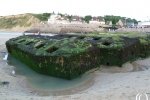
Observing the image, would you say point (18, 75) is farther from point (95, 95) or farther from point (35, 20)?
point (35, 20)

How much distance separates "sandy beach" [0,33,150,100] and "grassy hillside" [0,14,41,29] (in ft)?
433

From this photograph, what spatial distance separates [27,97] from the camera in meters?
16.4

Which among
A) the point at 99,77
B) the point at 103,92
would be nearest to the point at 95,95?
the point at 103,92

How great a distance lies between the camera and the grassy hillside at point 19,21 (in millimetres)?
156375

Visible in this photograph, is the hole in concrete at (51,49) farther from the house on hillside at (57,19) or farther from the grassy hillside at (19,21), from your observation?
the grassy hillside at (19,21)

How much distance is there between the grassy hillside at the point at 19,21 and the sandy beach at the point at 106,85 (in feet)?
433

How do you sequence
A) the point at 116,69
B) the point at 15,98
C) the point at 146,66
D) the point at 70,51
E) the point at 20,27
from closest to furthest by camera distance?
the point at 15,98
the point at 70,51
the point at 116,69
the point at 146,66
the point at 20,27

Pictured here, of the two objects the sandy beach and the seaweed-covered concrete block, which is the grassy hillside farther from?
the sandy beach

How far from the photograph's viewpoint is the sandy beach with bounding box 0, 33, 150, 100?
52.3 feet

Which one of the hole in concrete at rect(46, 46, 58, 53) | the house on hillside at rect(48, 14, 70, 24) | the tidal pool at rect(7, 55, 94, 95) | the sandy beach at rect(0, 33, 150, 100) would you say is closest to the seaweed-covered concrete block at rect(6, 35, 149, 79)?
the hole in concrete at rect(46, 46, 58, 53)

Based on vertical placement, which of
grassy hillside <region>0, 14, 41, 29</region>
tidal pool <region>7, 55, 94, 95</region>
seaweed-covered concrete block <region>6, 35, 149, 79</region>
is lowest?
grassy hillside <region>0, 14, 41, 29</region>

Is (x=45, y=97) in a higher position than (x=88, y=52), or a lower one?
lower

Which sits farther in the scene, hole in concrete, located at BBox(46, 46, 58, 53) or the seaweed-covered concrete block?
hole in concrete, located at BBox(46, 46, 58, 53)

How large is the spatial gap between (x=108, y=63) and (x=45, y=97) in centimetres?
888
